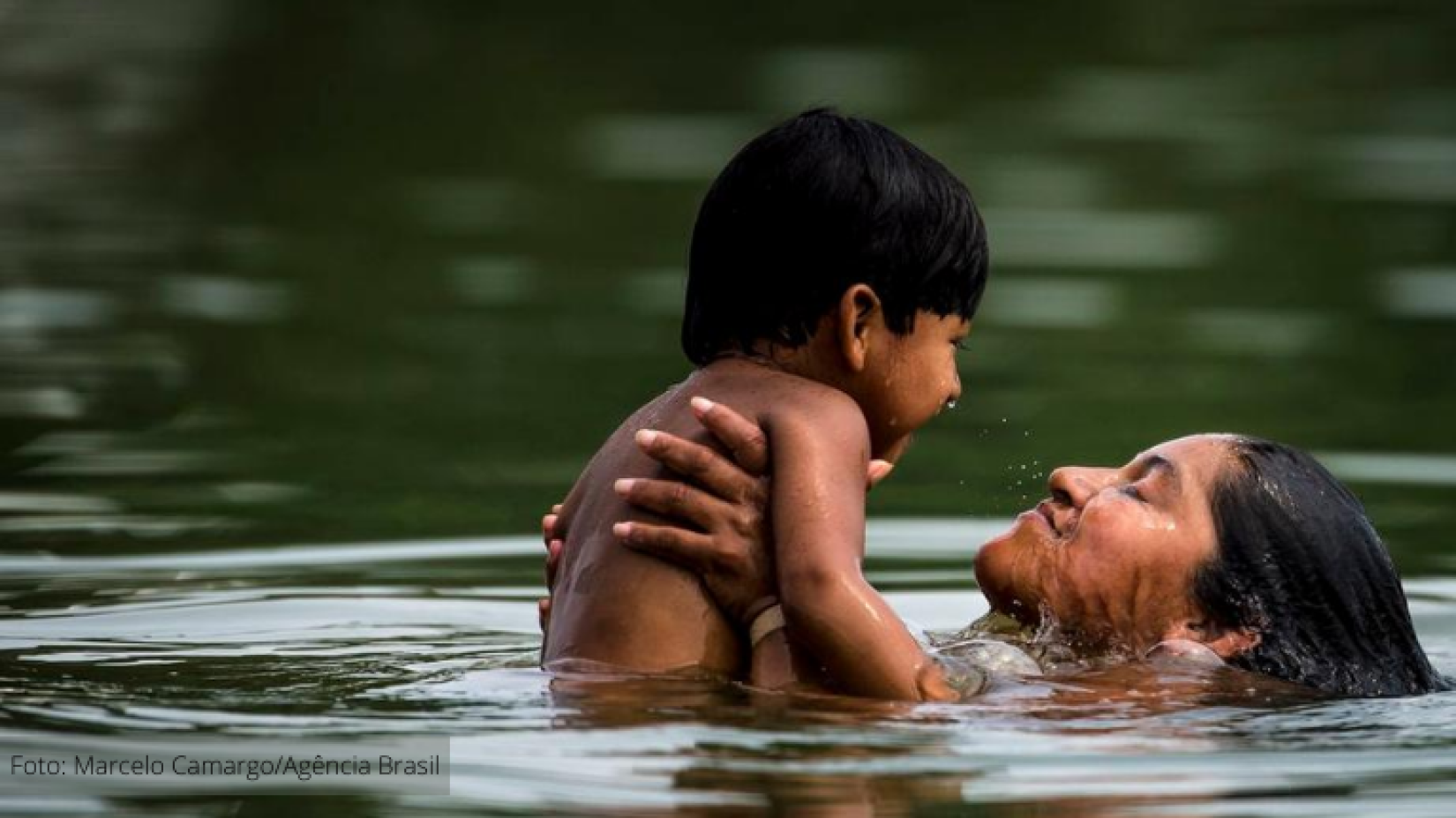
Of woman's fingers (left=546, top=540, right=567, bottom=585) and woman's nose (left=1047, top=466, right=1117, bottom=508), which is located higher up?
woman's nose (left=1047, top=466, right=1117, bottom=508)

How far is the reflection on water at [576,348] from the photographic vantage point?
550 centimetres

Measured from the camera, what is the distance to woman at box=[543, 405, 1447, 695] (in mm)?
6250

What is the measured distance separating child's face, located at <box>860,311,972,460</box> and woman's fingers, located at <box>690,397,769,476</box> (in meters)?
0.34

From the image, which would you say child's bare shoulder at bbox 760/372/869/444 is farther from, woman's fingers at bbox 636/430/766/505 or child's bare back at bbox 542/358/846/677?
woman's fingers at bbox 636/430/766/505

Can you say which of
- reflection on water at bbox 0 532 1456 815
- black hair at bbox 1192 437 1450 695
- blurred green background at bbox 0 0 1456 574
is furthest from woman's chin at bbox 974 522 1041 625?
blurred green background at bbox 0 0 1456 574

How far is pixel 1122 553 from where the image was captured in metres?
6.30

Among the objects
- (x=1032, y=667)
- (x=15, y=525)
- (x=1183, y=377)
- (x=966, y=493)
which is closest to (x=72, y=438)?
(x=15, y=525)

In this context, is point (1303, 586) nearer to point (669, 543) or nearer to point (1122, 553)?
point (1122, 553)

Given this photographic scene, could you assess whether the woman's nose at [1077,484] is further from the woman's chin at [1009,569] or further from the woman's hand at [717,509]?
the woman's hand at [717,509]

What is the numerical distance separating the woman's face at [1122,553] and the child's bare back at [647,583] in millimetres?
759

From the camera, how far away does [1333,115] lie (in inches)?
559

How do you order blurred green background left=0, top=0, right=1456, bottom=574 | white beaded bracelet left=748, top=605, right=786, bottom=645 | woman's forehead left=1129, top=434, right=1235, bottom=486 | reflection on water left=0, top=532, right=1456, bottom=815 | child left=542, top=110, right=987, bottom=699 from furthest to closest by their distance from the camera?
blurred green background left=0, top=0, right=1456, bottom=574 < woman's forehead left=1129, top=434, right=1235, bottom=486 < white beaded bracelet left=748, top=605, right=786, bottom=645 < child left=542, top=110, right=987, bottom=699 < reflection on water left=0, top=532, right=1456, bottom=815

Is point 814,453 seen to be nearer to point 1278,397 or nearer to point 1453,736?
point 1453,736

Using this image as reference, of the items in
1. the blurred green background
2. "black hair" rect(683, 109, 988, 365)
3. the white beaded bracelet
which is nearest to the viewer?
the white beaded bracelet
